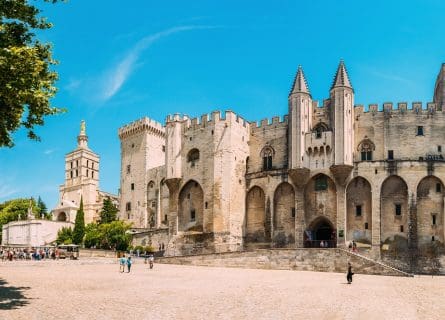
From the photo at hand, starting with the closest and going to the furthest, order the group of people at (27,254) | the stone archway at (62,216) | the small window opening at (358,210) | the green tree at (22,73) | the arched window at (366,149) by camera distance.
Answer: the green tree at (22,73) → the group of people at (27,254) → the small window opening at (358,210) → the arched window at (366,149) → the stone archway at (62,216)

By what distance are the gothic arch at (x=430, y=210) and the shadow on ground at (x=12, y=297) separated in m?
31.9

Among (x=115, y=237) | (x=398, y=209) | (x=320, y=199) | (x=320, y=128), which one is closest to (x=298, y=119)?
(x=320, y=128)

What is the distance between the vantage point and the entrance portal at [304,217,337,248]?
45688 mm

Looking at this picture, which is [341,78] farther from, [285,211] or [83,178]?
[83,178]

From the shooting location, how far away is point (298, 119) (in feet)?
155

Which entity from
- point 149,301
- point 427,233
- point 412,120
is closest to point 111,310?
point 149,301

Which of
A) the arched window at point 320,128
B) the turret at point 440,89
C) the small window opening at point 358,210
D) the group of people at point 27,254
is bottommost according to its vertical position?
the group of people at point 27,254

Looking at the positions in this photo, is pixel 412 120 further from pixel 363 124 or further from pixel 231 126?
pixel 231 126

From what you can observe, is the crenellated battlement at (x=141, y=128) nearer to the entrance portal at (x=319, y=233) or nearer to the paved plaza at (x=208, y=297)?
the entrance portal at (x=319, y=233)

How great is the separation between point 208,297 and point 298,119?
28127mm

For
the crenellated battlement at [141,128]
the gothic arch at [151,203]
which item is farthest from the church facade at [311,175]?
the crenellated battlement at [141,128]

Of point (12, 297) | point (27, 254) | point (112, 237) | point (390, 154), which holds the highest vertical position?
point (390, 154)

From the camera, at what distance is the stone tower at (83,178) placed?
8825 cm

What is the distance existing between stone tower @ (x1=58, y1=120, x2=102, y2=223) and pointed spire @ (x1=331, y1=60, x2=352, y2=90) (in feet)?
170
